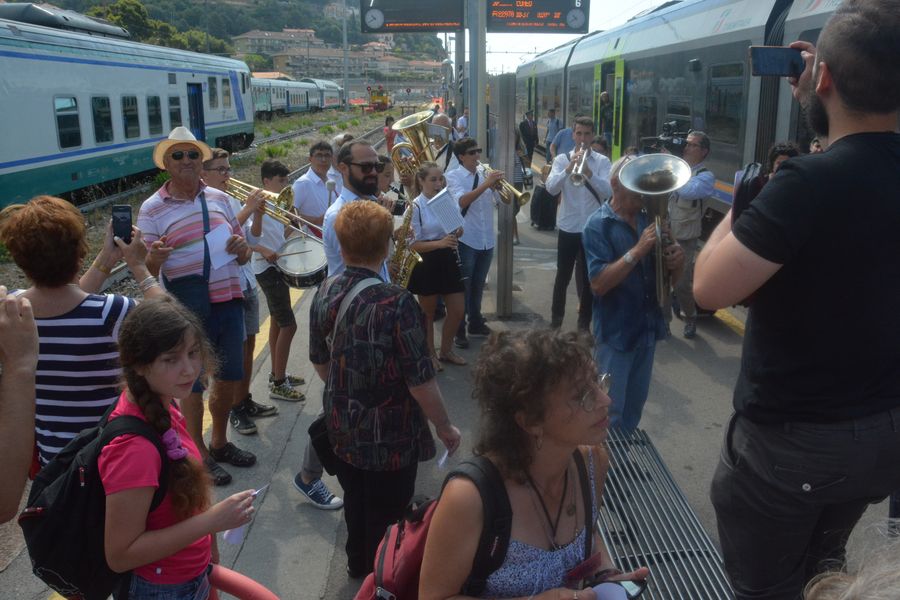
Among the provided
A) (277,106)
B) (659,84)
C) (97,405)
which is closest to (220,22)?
(277,106)

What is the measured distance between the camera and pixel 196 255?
3.73 metres

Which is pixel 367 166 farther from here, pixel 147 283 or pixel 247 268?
pixel 147 283

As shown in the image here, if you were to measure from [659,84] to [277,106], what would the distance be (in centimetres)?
3741

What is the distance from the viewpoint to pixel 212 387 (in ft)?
13.3

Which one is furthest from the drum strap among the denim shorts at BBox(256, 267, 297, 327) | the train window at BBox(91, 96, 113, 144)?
the train window at BBox(91, 96, 113, 144)

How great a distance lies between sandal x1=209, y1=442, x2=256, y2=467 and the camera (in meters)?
4.17

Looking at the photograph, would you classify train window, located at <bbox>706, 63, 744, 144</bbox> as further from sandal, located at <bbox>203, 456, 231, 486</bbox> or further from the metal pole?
sandal, located at <bbox>203, 456, 231, 486</bbox>

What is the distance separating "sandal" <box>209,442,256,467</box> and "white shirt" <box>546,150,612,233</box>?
10.9ft

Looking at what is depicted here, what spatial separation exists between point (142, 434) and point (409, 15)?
1096cm

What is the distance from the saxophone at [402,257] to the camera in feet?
16.6

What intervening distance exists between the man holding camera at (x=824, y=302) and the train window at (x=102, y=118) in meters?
14.6

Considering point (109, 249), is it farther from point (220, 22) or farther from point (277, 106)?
point (220, 22)

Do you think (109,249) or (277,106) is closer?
(109,249)

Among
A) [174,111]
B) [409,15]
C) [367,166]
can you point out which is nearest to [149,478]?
[367,166]
